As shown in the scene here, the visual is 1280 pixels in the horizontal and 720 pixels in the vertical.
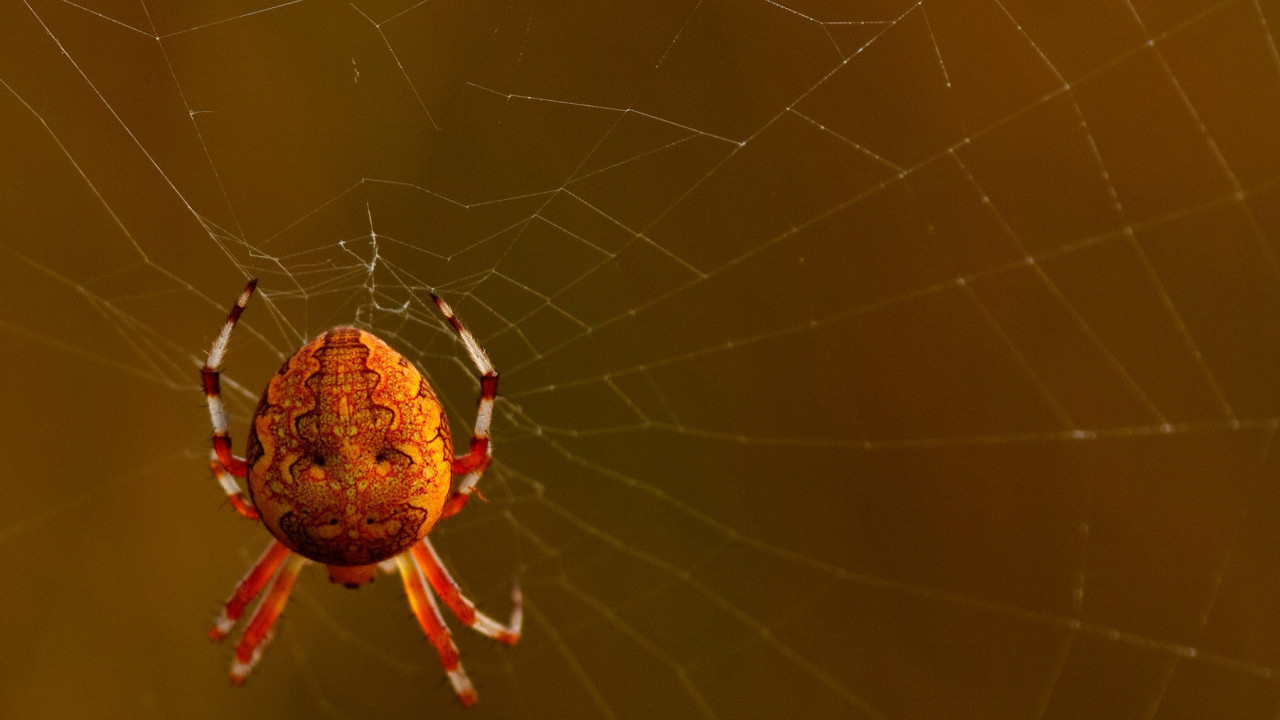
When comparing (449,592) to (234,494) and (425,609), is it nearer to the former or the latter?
(425,609)

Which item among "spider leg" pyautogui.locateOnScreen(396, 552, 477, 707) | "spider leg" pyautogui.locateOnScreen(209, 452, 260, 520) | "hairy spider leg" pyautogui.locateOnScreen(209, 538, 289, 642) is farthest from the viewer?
"spider leg" pyautogui.locateOnScreen(396, 552, 477, 707)

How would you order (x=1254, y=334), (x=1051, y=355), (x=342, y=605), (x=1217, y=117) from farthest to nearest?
(x=342, y=605) → (x=1051, y=355) → (x=1254, y=334) → (x=1217, y=117)

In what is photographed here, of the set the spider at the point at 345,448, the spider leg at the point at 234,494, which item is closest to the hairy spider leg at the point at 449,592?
the spider leg at the point at 234,494

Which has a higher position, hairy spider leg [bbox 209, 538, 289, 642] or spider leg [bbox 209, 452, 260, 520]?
spider leg [bbox 209, 452, 260, 520]

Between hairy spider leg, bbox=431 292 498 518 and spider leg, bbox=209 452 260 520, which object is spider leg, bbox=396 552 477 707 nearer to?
spider leg, bbox=209 452 260 520

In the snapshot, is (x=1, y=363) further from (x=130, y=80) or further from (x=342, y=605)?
(x=342, y=605)

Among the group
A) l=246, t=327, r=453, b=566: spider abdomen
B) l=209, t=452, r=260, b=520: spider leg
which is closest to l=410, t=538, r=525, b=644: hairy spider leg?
l=209, t=452, r=260, b=520: spider leg

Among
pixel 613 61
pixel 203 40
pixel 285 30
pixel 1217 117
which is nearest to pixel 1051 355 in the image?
pixel 1217 117
